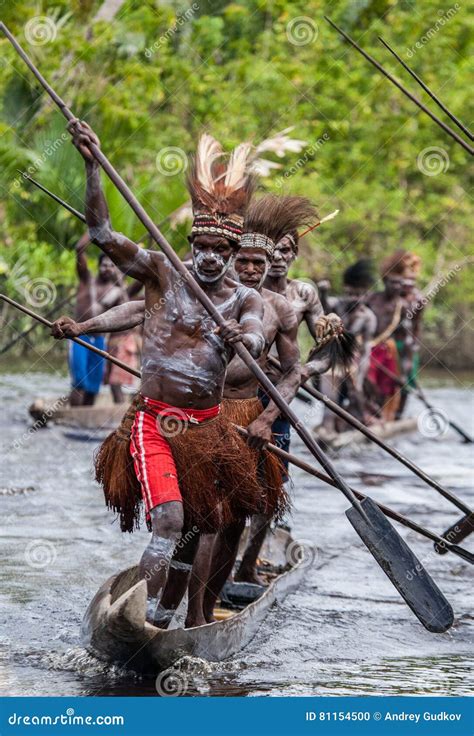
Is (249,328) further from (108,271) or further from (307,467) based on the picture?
(108,271)

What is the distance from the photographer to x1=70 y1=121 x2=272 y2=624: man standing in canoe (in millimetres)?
6320

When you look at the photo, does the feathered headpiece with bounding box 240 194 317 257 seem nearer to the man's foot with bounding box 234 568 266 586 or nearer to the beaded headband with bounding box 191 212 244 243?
the beaded headband with bounding box 191 212 244 243

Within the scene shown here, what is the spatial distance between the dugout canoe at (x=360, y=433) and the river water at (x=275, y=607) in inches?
84.2

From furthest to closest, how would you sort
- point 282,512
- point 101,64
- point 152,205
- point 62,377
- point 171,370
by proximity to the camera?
point 62,377 < point 101,64 < point 152,205 < point 282,512 < point 171,370

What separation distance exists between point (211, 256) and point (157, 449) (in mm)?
867

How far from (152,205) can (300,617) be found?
10385 millimetres

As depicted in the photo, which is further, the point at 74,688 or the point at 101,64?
the point at 101,64

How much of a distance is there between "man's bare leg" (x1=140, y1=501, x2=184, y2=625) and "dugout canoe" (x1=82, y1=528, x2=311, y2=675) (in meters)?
0.09

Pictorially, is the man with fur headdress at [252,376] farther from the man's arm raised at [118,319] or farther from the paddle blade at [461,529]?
the paddle blade at [461,529]

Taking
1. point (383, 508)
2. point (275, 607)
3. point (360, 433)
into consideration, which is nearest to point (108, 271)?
point (360, 433)

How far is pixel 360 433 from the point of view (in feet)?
54.3

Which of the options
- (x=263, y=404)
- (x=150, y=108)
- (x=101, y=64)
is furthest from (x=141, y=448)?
(x=150, y=108)

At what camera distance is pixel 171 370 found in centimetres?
649

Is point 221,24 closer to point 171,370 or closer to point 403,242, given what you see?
point 403,242
